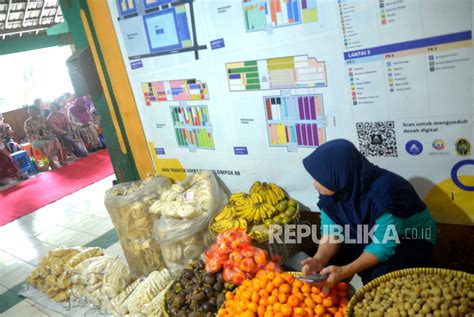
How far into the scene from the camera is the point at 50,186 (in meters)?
7.30

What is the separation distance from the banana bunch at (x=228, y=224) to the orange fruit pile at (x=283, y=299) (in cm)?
60

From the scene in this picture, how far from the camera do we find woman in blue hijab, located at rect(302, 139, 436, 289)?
1.95 m

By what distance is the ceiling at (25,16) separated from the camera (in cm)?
1021

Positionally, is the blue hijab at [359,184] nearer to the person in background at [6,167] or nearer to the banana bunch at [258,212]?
the banana bunch at [258,212]

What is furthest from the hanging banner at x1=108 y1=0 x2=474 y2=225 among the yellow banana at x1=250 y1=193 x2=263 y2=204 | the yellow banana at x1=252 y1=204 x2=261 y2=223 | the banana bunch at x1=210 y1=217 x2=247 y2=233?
the banana bunch at x1=210 y1=217 x2=247 y2=233

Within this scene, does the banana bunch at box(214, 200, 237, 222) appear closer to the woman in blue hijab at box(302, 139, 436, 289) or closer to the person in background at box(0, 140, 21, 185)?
the woman in blue hijab at box(302, 139, 436, 289)

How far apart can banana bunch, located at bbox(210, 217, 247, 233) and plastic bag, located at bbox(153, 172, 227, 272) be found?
148 millimetres

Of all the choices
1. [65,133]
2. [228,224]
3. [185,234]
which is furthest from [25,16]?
[228,224]

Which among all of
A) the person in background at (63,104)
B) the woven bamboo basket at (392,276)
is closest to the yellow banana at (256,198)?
the woven bamboo basket at (392,276)

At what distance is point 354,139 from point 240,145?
931 mm

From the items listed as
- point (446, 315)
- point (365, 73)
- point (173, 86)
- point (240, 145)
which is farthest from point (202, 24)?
point (446, 315)

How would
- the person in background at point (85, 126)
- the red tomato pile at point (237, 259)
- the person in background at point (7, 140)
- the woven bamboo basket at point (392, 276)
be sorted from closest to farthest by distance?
1. the woven bamboo basket at point (392, 276)
2. the red tomato pile at point (237, 259)
3. the person in background at point (7, 140)
4. the person in background at point (85, 126)

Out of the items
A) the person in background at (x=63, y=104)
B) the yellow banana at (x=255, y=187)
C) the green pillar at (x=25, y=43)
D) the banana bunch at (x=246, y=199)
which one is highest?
the green pillar at (x=25, y=43)

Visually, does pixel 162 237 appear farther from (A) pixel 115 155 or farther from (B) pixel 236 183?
(A) pixel 115 155
